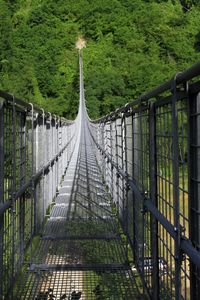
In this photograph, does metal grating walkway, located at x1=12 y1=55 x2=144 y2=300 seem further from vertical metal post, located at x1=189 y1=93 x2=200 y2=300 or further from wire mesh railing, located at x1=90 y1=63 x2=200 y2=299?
vertical metal post, located at x1=189 y1=93 x2=200 y2=300

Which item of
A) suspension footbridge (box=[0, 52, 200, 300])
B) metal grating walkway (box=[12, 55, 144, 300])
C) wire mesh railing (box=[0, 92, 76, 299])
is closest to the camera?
suspension footbridge (box=[0, 52, 200, 300])

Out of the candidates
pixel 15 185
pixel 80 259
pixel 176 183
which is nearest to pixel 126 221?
pixel 80 259

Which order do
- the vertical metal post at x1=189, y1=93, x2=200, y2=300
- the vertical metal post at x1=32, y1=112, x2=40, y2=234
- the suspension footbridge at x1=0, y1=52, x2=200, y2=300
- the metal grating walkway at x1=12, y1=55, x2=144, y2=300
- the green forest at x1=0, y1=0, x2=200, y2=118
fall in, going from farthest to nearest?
1. the green forest at x1=0, y1=0, x2=200, y2=118
2. the vertical metal post at x1=32, y1=112, x2=40, y2=234
3. the metal grating walkway at x1=12, y1=55, x2=144, y2=300
4. the suspension footbridge at x1=0, y1=52, x2=200, y2=300
5. the vertical metal post at x1=189, y1=93, x2=200, y2=300

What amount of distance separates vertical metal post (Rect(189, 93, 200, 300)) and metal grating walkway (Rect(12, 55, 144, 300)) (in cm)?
104

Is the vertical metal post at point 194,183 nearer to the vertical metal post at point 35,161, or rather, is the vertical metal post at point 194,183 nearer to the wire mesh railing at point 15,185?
the wire mesh railing at point 15,185

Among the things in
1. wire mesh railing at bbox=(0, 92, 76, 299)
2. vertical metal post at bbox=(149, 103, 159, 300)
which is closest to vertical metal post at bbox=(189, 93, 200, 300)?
vertical metal post at bbox=(149, 103, 159, 300)

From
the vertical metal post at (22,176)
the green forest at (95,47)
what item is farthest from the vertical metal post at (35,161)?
the green forest at (95,47)

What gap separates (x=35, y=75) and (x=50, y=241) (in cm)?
3908

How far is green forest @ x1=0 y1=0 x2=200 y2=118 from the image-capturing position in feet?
120

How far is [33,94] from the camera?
39312 millimetres

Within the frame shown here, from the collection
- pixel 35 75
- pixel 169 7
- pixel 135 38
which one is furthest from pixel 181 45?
pixel 35 75

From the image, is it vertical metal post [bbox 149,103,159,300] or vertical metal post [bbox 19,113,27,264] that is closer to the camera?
vertical metal post [bbox 149,103,159,300]

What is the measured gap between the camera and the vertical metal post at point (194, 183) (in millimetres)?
1325

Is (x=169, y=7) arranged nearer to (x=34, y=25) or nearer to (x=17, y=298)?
(x=34, y=25)
